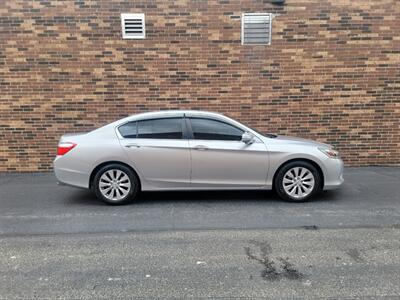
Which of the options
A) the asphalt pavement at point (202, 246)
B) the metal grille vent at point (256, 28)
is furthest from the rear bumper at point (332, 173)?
the metal grille vent at point (256, 28)

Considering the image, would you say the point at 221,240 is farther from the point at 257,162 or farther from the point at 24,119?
the point at 24,119

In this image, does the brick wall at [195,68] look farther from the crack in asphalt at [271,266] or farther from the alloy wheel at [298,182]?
the crack in asphalt at [271,266]

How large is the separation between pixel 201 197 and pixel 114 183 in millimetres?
1458

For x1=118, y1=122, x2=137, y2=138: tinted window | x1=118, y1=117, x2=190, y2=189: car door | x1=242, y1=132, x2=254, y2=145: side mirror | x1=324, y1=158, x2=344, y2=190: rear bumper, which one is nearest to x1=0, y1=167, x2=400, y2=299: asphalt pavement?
x1=324, y1=158, x2=344, y2=190: rear bumper

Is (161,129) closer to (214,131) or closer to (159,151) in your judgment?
(159,151)

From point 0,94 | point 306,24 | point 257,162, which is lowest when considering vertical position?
point 257,162

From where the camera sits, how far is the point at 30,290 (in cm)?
307

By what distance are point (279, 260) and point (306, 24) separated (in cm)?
608

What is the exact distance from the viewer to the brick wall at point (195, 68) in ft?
25.2

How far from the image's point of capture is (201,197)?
583 cm

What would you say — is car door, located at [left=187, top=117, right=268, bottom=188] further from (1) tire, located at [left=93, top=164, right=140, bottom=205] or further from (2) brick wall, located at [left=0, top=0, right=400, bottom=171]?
(2) brick wall, located at [left=0, top=0, right=400, bottom=171]

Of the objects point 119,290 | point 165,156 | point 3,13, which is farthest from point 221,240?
point 3,13

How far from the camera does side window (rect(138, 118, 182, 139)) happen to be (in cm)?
552

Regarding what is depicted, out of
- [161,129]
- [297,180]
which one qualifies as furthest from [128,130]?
[297,180]
